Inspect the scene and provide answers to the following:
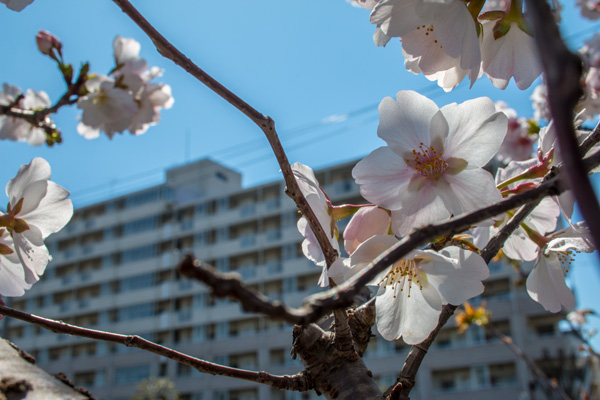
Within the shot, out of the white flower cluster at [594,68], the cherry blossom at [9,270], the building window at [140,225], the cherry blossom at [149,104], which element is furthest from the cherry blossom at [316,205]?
the building window at [140,225]

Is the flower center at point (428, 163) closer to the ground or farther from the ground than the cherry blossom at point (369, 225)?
farther from the ground

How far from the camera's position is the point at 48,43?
1615 millimetres

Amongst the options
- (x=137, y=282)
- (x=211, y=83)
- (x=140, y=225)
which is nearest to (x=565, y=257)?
(x=211, y=83)

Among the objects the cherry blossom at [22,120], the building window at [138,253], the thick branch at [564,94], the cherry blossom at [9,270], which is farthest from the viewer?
the building window at [138,253]

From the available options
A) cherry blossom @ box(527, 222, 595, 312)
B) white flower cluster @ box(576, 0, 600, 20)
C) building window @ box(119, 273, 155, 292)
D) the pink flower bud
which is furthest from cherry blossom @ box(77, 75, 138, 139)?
building window @ box(119, 273, 155, 292)

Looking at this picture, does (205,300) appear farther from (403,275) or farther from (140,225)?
(403,275)

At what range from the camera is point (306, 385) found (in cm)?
57

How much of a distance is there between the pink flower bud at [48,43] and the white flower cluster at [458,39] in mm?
1372

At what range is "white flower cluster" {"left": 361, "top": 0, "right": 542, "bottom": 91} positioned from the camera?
0.48 meters

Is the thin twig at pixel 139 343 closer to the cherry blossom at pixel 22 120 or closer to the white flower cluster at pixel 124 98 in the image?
the white flower cluster at pixel 124 98

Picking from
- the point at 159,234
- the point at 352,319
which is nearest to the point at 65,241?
the point at 159,234

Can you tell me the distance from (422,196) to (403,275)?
0.09 metres

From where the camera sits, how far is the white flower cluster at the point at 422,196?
0.48 meters

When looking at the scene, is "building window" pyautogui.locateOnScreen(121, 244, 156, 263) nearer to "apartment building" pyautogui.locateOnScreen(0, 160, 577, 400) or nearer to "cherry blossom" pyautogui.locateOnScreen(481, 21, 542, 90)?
"apartment building" pyautogui.locateOnScreen(0, 160, 577, 400)
